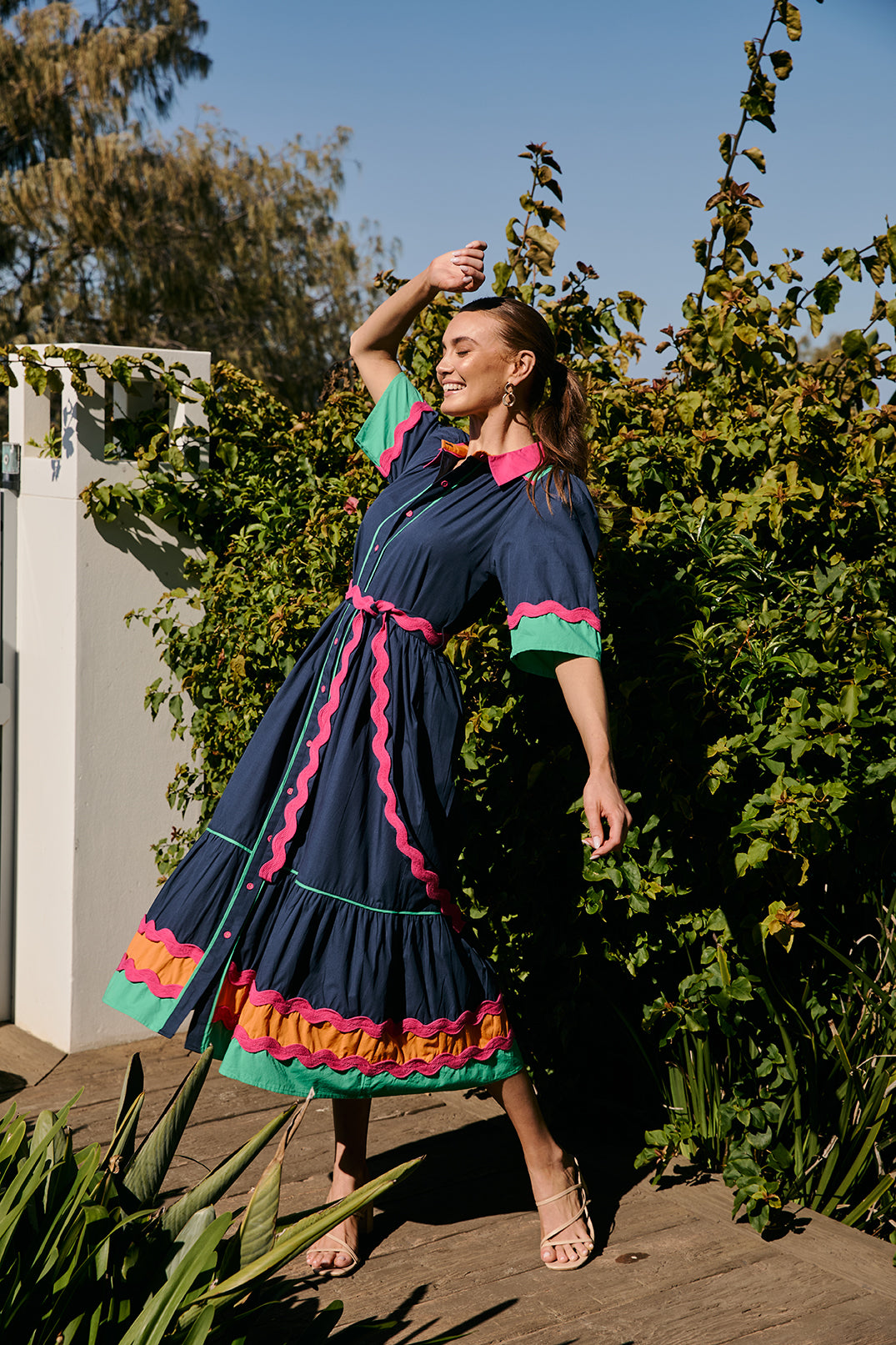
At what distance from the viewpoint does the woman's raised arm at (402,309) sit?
7.55 ft

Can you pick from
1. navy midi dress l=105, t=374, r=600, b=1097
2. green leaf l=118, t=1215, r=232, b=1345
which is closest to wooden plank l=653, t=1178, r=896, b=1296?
navy midi dress l=105, t=374, r=600, b=1097

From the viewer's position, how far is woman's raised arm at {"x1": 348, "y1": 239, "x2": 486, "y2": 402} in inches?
90.7

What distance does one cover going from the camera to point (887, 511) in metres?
2.65

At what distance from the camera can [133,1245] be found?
1.70 metres

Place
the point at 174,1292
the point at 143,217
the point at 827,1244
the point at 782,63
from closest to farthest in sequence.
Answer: the point at 174,1292, the point at 827,1244, the point at 782,63, the point at 143,217

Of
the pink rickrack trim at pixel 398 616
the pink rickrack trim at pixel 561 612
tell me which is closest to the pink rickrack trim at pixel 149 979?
the pink rickrack trim at pixel 398 616

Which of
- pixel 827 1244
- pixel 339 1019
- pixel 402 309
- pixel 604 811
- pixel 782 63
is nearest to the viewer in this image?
pixel 604 811

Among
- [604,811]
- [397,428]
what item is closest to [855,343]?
[397,428]

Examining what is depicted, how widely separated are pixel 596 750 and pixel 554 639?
0.20 m

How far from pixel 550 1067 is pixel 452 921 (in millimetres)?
817

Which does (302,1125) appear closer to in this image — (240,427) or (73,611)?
(73,611)

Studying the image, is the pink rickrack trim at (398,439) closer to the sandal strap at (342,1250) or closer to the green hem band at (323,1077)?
the green hem band at (323,1077)

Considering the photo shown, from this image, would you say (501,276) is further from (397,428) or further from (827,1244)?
(827,1244)

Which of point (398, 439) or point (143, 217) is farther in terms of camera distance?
point (143, 217)
